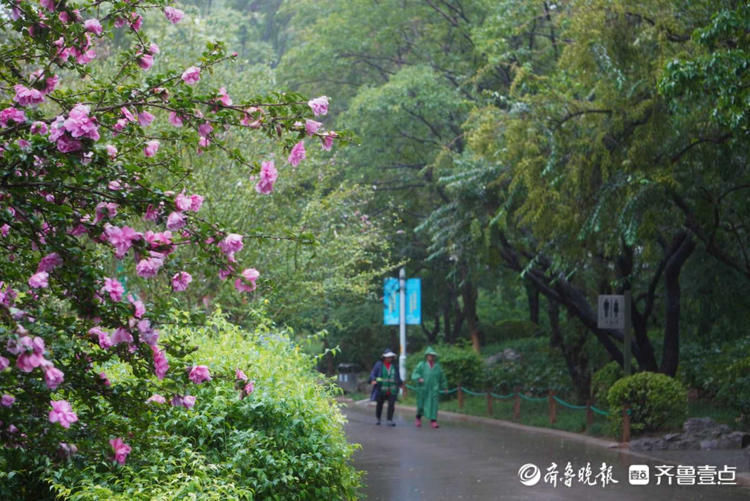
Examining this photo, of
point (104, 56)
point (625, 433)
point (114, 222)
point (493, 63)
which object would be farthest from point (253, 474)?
point (104, 56)

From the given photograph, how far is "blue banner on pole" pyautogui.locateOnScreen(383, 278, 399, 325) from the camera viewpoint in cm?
3036

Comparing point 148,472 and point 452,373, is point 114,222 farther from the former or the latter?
point 452,373

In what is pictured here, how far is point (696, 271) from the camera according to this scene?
69.0 ft

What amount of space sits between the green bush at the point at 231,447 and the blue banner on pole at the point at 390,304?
20619 millimetres

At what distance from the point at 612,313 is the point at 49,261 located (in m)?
14.5

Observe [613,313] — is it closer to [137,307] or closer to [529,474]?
[529,474]

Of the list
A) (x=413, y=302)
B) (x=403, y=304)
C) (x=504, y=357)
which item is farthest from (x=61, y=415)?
(x=504, y=357)

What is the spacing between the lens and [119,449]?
6.22 meters

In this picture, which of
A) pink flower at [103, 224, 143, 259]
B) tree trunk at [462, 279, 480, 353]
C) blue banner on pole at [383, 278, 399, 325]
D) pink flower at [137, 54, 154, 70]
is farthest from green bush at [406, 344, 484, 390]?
pink flower at [103, 224, 143, 259]

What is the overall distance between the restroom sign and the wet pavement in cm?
236

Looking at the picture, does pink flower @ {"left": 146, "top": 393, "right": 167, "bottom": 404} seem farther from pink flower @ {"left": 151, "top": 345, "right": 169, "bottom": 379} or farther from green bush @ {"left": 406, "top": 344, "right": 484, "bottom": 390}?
green bush @ {"left": 406, "top": 344, "right": 484, "bottom": 390}

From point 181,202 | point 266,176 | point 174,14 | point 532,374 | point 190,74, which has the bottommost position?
point 532,374

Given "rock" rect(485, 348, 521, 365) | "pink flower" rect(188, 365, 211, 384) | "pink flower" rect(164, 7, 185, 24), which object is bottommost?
"rock" rect(485, 348, 521, 365)

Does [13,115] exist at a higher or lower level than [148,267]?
higher
